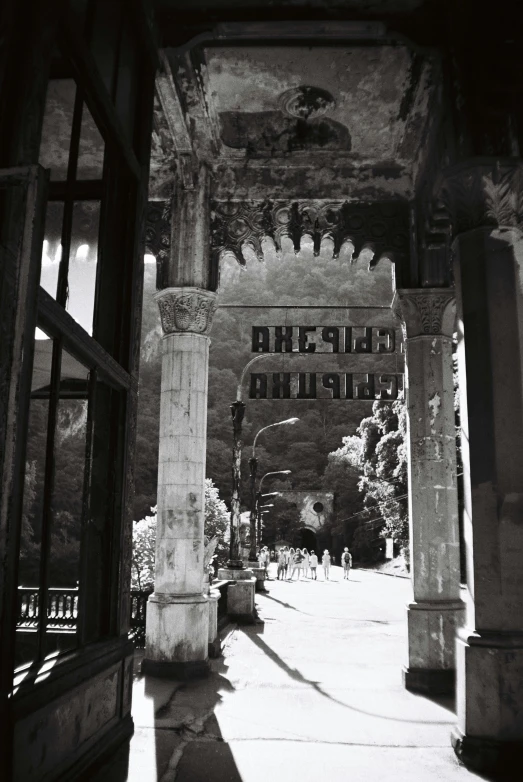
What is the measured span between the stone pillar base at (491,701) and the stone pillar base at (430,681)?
9.42 ft

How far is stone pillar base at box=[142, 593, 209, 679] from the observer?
8.27 meters

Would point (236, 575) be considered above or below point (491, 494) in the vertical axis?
below

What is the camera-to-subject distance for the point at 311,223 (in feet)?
31.9

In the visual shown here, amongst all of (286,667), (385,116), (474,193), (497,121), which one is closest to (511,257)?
(474,193)

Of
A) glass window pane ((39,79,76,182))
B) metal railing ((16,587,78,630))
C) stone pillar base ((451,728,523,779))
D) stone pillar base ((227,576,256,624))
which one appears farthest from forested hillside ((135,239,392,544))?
stone pillar base ((451,728,523,779))

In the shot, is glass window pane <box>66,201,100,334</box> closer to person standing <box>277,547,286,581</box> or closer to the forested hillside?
person standing <box>277,547,286,581</box>

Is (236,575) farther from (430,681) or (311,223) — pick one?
(311,223)

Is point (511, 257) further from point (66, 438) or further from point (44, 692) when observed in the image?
point (44, 692)

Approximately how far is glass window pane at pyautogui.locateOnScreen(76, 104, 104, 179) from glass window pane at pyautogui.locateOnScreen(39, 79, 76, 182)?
147 mm

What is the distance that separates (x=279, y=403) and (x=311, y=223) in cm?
6999

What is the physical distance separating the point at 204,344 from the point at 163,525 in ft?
8.62

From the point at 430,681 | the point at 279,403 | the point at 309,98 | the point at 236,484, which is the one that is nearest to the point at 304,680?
the point at 430,681

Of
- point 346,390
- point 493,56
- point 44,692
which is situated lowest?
point 44,692

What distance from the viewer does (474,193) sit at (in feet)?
19.1
